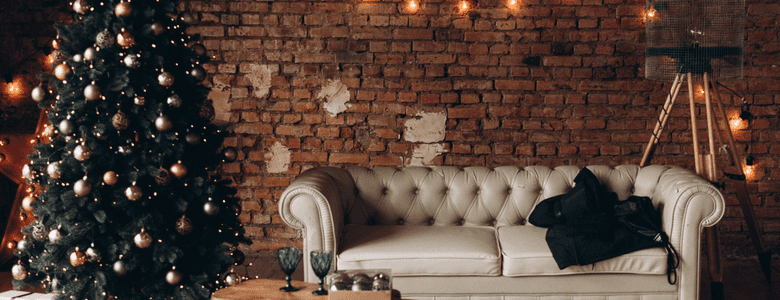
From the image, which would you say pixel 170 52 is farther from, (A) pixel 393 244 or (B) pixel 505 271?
(B) pixel 505 271

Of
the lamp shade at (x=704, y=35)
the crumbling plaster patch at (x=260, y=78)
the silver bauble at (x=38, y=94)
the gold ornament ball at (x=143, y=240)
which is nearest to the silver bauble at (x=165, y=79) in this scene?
the silver bauble at (x=38, y=94)

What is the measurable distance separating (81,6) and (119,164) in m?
0.63

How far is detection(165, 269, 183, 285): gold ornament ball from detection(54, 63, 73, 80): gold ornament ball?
2.87ft

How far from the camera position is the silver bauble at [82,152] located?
2.02 metres

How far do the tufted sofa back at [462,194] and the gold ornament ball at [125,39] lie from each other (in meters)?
1.31

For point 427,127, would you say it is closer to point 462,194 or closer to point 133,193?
point 462,194

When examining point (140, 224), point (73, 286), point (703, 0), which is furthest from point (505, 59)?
point (73, 286)

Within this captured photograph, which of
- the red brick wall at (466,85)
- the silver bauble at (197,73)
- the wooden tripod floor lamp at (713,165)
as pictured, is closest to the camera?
the silver bauble at (197,73)

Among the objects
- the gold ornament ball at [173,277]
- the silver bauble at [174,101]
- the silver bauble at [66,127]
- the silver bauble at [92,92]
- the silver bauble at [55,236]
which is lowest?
the gold ornament ball at [173,277]

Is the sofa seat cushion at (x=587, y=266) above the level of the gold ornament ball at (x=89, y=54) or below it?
below

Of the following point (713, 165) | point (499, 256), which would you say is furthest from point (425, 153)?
point (713, 165)

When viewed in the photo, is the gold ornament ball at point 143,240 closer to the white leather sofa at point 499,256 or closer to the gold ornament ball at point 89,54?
the white leather sofa at point 499,256

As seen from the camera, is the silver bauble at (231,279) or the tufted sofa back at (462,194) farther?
the tufted sofa back at (462,194)

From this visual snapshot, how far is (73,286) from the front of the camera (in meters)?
2.10
